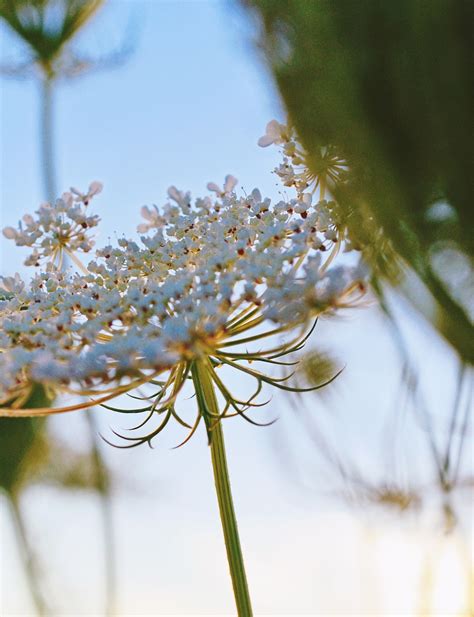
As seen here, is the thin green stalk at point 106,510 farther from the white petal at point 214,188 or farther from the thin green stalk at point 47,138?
the white petal at point 214,188

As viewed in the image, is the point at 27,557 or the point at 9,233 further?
the point at 27,557

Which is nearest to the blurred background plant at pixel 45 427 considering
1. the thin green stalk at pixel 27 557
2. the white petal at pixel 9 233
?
the thin green stalk at pixel 27 557

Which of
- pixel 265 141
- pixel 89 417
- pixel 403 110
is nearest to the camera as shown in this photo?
pixel 403 110

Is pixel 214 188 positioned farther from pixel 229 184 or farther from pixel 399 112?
pixel 399 112

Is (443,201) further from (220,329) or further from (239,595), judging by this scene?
(239,595)

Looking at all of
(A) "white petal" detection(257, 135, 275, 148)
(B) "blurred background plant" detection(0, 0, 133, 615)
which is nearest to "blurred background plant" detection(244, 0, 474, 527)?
(A) "white petal" detection(257, 135, 275, 148)

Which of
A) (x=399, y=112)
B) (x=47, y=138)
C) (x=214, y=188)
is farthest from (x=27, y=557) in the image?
(x=399, y=112)
